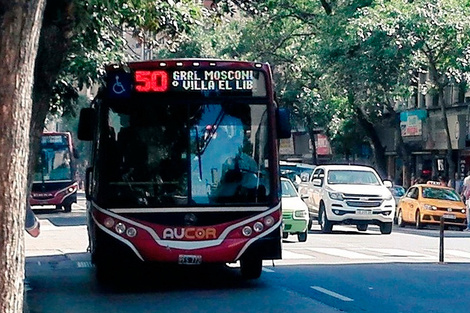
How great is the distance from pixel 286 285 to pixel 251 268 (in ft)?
2.12

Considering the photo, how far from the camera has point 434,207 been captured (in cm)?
3341

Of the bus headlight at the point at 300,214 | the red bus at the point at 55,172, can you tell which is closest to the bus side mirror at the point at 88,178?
the bus headlight at the point at 300,214

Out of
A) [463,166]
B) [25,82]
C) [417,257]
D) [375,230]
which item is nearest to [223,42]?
[463,166]

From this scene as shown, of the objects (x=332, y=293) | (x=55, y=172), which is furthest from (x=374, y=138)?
(x=332, y=293)

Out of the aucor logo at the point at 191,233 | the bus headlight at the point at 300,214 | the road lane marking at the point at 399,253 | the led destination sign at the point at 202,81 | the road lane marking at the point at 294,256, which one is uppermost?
the led destination sign at the point at 202,81

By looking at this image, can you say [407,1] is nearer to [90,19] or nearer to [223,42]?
[223,42]

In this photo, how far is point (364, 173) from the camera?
3000cm

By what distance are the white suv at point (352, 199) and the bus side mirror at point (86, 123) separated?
49.9 feet

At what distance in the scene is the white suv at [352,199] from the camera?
28844 millimetres

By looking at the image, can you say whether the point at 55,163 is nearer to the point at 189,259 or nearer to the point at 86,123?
the point at 86,123

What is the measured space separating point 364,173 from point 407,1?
324 inches

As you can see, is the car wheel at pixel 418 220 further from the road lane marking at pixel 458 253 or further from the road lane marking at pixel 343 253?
the road lane marking at pixel 343 253

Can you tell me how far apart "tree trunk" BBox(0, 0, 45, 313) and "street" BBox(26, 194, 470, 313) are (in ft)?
23.6

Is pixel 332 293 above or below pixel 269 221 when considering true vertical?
below
